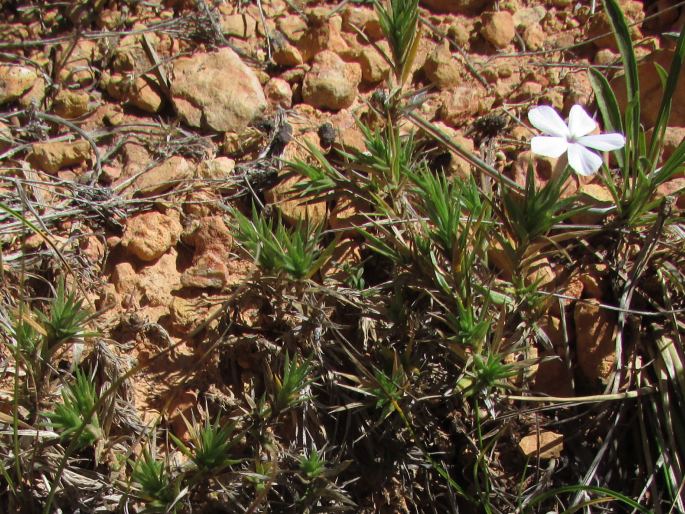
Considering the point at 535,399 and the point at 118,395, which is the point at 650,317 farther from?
the point at 118,395

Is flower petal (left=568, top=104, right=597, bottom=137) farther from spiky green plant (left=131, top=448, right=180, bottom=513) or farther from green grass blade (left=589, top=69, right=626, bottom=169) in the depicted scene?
spiky green plant (left=131, top=448, right=180, bottom=513)

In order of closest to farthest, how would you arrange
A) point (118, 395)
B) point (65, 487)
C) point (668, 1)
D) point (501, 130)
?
1. point (65, 487)
2. point (118, 395)
3. point (501, 130)
4. point (668, 1)

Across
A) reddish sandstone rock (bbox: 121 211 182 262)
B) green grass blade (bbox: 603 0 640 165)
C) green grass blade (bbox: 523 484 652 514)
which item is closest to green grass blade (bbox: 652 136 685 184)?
green grass blade (bbox: 603 0 640 165)

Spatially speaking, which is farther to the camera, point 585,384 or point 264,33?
point 264,33

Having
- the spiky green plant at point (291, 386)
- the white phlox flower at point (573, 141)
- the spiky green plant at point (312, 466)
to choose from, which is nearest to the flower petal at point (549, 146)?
the white phlox flower at point (573, 141)

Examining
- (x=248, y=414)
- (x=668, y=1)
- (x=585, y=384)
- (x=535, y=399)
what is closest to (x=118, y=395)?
(x=248, y=414)
